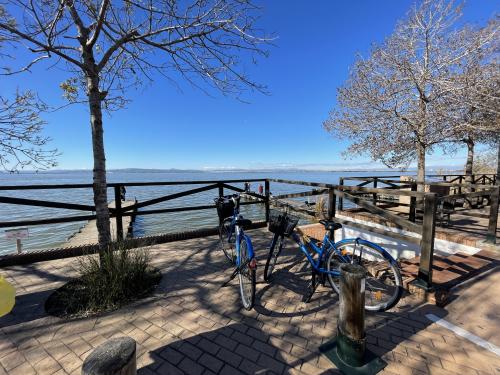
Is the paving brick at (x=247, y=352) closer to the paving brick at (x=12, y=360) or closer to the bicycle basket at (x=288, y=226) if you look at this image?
the bicycle basket at (x=288, y=226)

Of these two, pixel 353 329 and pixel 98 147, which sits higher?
pixel 98 147

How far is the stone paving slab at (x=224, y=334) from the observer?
1.91 meters

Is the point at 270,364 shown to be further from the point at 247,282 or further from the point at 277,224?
the point at 277,224

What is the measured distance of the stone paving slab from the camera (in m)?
1.91

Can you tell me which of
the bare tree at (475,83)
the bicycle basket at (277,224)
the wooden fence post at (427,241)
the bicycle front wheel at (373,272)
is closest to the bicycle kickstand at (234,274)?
the bicycle basket at (277,224)

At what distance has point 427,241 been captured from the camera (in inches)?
111

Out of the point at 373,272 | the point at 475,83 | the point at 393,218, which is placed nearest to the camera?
the point at 393,218

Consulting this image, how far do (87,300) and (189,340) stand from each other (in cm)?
138

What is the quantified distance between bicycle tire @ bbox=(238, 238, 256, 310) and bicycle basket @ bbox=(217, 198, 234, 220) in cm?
112

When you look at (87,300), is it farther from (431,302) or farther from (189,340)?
(431,302)

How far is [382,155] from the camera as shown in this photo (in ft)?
32.1

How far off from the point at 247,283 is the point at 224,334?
0.69 meters

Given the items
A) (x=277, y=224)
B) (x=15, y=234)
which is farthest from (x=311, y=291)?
(x=15, y=234)

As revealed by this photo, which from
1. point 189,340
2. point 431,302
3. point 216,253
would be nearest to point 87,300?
point 189,340
